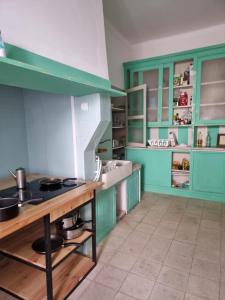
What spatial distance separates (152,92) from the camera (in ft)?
12.0

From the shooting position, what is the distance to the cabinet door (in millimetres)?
3143

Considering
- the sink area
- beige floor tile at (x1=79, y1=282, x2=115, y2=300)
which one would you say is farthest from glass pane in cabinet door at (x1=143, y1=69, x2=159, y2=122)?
beige floor tile at (x1=79, y1=282, x2=115, y2=300)

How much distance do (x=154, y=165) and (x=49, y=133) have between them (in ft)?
7.18

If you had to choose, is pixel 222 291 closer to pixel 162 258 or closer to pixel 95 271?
pixel 162 258

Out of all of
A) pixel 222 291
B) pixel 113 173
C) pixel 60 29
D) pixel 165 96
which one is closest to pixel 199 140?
pixel 165 96

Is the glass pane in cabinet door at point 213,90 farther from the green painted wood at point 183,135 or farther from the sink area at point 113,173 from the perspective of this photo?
the sink area at point 113,173

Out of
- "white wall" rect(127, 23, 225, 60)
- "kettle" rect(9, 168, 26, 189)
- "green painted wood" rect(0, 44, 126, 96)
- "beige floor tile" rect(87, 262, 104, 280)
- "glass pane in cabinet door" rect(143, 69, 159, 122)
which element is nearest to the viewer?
"green painted wood" rect(0, 44, 126, 96)

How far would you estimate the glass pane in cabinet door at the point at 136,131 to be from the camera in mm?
3730

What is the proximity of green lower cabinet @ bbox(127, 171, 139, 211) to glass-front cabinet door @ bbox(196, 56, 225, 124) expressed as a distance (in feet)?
4.78

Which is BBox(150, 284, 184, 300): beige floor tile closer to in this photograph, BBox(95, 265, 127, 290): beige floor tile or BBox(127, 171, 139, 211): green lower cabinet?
BBox(95, 265, 127, 290): beige floor tile

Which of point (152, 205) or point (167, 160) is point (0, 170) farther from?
point (167, 160)

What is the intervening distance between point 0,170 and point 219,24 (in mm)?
3909

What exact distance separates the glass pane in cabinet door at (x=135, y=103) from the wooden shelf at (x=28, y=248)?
2.59m

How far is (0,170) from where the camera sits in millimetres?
2012
